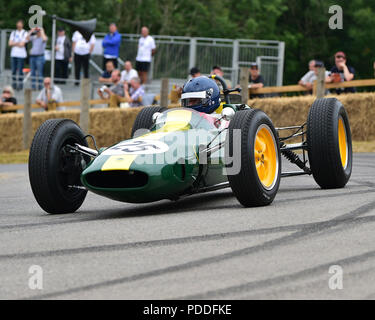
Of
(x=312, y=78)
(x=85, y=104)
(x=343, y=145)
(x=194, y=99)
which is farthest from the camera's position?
(x=85, y=104)

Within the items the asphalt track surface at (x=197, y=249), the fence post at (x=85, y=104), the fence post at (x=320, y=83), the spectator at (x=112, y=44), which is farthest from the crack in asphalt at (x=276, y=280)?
the spectator at (x=112, y=44)

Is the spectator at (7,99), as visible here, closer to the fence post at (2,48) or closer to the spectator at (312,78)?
the fence post at (2,48)

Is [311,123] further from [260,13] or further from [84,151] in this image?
[260,13]

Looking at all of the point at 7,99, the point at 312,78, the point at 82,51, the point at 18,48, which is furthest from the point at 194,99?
the point at 18,48

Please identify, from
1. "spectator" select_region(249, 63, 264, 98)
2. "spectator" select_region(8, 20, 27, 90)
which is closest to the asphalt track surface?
"spectator" select_region(249, 63, 264, 98)

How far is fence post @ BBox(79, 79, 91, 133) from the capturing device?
60.9 ft

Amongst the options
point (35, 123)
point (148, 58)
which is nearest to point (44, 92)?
point (35, 123)

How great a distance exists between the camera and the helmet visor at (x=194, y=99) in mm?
9273

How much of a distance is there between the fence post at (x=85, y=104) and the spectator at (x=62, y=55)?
4.76 meters

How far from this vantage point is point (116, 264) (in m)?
5.81

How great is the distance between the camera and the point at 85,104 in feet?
61.3

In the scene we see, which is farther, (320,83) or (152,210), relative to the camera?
(320,83)

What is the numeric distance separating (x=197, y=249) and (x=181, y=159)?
6.46 feet

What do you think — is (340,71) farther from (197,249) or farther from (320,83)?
(197,249)
